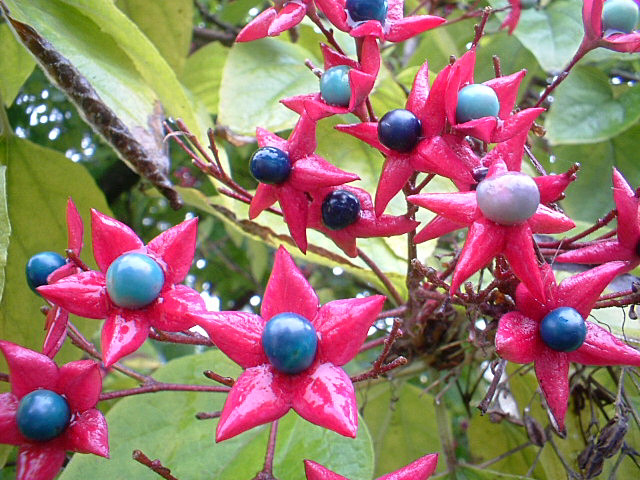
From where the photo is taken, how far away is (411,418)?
113 cm

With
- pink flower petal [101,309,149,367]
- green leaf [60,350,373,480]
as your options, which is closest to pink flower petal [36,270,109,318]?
pink flower petal [101,309,149,367]

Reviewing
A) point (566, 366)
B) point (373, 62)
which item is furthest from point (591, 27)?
point (566, 366)

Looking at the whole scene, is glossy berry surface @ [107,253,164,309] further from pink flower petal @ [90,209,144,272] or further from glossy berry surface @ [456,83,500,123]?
glossy berry surface @ [456,83,500,123]

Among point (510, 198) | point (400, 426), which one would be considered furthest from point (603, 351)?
point (400, 426)

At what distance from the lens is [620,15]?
2.13 ft

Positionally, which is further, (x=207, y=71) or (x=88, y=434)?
(x=207, y=71)

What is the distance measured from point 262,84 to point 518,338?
0.65 m

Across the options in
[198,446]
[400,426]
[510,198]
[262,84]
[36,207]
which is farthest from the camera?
[400,426]

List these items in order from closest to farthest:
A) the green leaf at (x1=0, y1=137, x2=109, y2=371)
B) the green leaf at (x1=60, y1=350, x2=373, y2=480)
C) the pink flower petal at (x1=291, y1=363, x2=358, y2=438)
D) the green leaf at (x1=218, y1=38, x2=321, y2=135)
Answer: the pink flower petal at (x1=291, y1=363, x2=358, y2=438), the green leaf at (x1=60, y1=350, x2=373, y2=480), the green leaf at (x1=0, y1=137, x2=109, y2=371), the green leaf at (x1=218, y1=38, x2=321, y2=135)

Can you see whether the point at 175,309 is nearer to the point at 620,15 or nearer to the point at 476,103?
the point at 476,103

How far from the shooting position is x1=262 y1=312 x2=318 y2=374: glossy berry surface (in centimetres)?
48

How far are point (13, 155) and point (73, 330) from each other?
37cm

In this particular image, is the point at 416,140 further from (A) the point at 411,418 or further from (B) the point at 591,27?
(A) the point at 411,418

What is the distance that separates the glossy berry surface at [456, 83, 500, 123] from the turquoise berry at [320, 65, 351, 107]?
102mm
